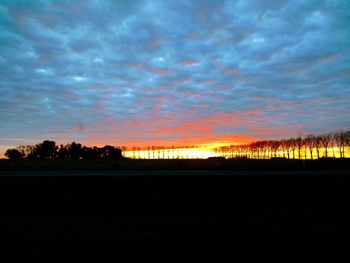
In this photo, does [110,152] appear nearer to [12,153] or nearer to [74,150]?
[74,150]

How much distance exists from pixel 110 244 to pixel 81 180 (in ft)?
38.6

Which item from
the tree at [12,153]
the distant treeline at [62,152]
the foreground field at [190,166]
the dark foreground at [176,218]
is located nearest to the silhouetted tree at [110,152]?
the distant treeline at [62,152]

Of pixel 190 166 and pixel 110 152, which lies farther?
pixel 110 152

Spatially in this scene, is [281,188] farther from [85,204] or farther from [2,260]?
[2,260]

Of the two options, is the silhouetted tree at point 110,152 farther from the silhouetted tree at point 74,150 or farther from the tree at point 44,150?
the tree at point 44,150

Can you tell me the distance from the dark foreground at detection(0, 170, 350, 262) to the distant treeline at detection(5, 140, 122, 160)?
9671 cm

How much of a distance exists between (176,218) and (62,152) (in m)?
114

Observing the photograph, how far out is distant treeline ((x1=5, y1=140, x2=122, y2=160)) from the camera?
113812 millimetres

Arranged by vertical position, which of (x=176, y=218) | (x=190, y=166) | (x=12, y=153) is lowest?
(x=176, y=218)

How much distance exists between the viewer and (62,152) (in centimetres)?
11556

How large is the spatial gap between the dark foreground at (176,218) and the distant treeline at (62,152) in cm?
9671

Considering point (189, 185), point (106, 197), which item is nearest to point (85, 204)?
point (106, 197)

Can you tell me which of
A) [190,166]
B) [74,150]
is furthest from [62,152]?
[190,166]

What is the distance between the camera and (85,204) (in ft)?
54.3
